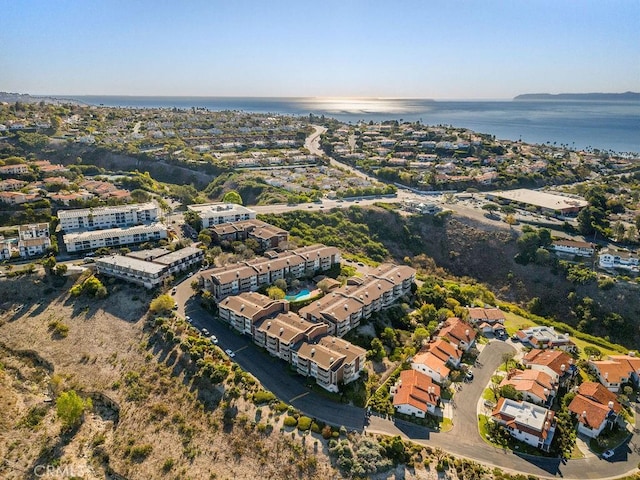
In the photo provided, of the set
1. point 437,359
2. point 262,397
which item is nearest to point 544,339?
point 437,359

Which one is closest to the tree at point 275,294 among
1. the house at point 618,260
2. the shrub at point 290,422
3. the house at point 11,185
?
the shrub at point 290,422

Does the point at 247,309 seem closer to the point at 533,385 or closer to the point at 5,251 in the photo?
the point at 533,385

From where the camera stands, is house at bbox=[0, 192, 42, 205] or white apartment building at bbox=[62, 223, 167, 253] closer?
white apartment building at bbox=[62, 223, 167, 253]

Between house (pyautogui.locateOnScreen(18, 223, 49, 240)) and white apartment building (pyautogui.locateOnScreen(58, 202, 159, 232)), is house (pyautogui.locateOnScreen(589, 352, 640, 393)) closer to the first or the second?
white apartment building (pyautogui.locateOnScreen(58, 202, 159, 232))

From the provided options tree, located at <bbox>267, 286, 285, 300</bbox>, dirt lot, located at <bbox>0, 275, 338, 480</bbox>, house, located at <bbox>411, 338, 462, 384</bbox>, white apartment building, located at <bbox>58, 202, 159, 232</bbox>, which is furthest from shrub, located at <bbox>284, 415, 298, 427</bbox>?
white apartment building, located at <bbox>58, 202, 159, 232</bbox>

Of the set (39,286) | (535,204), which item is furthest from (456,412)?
(535,204)

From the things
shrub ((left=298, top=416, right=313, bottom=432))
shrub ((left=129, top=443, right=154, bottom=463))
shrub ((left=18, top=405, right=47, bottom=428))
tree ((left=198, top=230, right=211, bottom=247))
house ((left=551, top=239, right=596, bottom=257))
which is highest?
tree ((left=198, top=230, right=211, bottom=247))

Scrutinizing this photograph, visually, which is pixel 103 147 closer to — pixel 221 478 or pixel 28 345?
pixel 28 345
